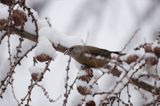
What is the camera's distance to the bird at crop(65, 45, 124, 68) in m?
1.12

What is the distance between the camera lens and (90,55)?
3.69 feet

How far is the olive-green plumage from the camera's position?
112cm

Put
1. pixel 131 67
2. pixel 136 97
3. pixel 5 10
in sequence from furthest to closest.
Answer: pixel 136 97 < pixel 5 10 < pixel 131 67

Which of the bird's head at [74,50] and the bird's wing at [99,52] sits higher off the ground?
the bird's head at [74,50]

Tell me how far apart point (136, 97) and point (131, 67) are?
14.4 inches

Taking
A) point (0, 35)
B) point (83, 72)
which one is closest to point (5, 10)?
point (0, 35)

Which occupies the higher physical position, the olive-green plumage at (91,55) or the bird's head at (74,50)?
the bird's head at (74,50)

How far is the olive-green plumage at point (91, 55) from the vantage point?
112cm

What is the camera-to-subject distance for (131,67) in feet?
3.58

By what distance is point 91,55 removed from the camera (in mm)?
1125

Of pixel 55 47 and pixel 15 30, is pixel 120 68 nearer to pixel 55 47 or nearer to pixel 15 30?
pixel 55 47

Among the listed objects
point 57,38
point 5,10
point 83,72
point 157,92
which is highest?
point 5,10

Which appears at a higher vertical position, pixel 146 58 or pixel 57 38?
pixel 57 38

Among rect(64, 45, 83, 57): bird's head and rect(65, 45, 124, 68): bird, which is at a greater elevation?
rect(64, 45, 83, 57): bird's head
